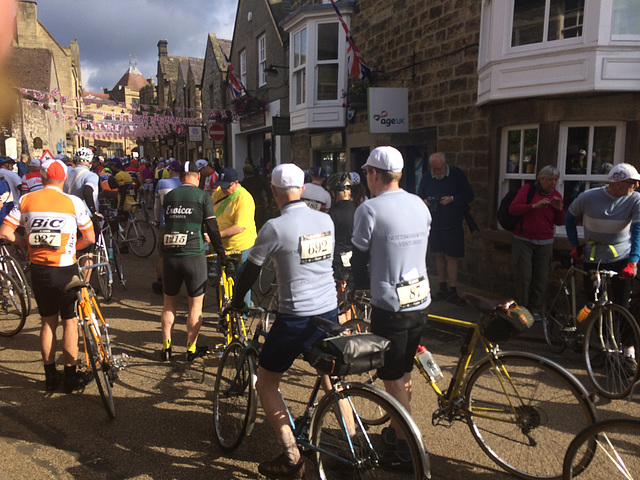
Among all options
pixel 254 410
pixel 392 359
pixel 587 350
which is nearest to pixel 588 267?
pixel 587 350

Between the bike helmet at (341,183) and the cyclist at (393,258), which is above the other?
the bike helmet at (341,183)

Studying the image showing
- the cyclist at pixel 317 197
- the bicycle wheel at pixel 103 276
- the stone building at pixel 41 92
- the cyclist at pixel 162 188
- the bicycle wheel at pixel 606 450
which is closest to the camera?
the bicycle wheel at pixel 606 450

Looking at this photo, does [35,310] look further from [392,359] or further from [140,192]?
[140,192]

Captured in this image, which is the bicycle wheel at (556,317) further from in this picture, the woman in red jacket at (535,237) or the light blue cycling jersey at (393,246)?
the light blue cycling jersey at (393,246)

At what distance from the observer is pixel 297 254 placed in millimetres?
2992

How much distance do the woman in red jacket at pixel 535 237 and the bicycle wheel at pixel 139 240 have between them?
785 centimetres

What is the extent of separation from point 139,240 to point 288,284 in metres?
8.97

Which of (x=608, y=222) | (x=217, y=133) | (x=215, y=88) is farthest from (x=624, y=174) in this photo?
(x=215, y=88)

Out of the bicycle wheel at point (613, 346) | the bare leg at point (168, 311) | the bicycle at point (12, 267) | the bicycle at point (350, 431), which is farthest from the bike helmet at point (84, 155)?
the bicycle wheel at point (613, 346)

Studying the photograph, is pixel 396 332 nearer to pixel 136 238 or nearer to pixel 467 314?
pixel 467 314

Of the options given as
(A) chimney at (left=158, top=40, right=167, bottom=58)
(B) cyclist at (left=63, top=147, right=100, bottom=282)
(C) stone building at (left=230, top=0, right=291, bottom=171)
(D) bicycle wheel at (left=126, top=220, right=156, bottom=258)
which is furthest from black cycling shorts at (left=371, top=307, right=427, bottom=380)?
(A) chimney at (left=158, top=40, right=167, bottom=58)

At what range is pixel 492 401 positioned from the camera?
3.18m

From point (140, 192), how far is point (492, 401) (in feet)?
67.4

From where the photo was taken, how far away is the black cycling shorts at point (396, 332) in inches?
124
